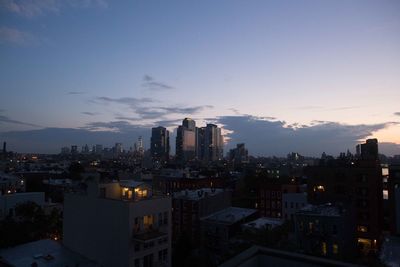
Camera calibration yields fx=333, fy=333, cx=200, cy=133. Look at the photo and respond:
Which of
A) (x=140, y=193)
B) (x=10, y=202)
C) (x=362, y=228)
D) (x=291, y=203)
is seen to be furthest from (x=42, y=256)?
(x=291, y=203)

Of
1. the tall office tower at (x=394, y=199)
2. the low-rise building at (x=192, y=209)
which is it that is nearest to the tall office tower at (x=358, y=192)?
the tall office tower at (x=394, y=199)

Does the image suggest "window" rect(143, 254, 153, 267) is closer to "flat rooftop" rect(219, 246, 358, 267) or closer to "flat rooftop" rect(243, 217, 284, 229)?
"flat rooftop" rect(219, 246, 358, 267)

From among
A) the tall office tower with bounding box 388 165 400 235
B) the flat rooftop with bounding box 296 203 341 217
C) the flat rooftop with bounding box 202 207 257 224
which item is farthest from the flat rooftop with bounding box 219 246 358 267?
the flat rooftop with bounding box 202 207 257 224

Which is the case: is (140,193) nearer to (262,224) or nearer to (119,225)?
(119,225)

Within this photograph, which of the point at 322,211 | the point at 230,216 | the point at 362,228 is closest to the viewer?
the point at 322,211

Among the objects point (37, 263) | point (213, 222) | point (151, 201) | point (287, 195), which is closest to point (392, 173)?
point (287, 195)

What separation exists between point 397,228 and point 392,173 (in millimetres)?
7655

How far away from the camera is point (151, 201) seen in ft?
83.3

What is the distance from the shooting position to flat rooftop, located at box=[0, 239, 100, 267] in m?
23.8

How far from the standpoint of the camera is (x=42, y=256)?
24.6 meters

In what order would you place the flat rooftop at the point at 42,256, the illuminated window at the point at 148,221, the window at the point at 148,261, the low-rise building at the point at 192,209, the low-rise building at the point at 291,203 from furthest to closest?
the low-rise building at the point at 291,203 → the low-rise building at the point at 192,209 → the illuminated window at the point at 148,221 → the window at the point at 148,261 → the flat rooftop at the point at 42,256

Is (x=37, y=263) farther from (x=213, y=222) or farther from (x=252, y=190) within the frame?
(x=252, y=190)

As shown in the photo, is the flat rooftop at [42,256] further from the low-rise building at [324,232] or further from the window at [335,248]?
the window at [335,248]

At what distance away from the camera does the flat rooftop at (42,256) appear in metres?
23.8
